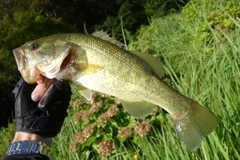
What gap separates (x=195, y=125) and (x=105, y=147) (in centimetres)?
119

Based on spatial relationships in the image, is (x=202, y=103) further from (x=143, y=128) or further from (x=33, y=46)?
(x=33, y=46)

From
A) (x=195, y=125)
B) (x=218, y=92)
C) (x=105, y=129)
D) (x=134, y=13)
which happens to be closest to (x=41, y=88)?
(x=105, y=129)

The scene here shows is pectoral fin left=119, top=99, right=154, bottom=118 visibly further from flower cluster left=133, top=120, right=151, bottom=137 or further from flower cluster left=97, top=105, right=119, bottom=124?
→ flower cluster left=97, top=105, right=119, bottom=124

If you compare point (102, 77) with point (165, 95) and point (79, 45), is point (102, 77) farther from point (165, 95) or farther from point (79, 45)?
point (165, 95)

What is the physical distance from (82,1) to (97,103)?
20925 mm

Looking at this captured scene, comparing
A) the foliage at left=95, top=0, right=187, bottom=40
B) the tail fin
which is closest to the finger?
the tail fin

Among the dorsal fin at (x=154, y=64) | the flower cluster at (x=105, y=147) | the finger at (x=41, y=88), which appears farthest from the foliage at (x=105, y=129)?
the dorsal fin at (x=154, y=64)

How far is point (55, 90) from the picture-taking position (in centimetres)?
198

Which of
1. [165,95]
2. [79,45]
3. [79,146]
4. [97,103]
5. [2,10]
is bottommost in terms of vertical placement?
[2,10]

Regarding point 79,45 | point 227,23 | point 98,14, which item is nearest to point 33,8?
point 98,14

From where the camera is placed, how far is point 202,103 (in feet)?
6.79

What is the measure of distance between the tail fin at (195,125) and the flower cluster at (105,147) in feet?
3.51

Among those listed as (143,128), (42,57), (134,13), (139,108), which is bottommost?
(134,13)

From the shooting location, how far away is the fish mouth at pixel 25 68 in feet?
5.54
